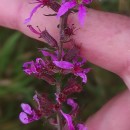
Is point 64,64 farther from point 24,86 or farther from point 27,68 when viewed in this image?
point 24,86

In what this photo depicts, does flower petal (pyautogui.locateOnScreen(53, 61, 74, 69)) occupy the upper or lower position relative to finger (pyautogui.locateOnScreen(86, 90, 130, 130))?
upper

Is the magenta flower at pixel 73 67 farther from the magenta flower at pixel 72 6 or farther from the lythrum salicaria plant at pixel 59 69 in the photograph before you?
the magenta flower at pixel 72 6

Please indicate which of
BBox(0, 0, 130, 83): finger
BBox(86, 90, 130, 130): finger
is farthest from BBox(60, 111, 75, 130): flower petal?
BBox(86, 90, 130, 130): finger

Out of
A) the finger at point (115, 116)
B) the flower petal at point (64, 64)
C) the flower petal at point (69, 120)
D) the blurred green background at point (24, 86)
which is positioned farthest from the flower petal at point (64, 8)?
the blurred green background at point (24, 86)

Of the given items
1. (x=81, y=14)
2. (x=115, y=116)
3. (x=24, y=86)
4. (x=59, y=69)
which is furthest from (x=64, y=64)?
(x=24, y=86)

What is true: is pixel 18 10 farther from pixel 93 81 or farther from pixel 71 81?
pixel 93 81

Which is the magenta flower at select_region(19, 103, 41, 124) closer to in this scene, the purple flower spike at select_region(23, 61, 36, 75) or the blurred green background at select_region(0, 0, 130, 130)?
the purple flower spike at select_region(23, 61, 36, 75)

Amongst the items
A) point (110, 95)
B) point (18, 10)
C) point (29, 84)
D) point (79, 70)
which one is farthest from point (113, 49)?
point (29, 84)
